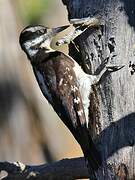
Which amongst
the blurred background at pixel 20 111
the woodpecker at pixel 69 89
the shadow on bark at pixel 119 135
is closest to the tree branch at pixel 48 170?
the woodpecker at pixel 69 89

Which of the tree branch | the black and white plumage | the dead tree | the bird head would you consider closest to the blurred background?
the bird head

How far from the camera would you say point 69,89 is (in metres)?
6.00

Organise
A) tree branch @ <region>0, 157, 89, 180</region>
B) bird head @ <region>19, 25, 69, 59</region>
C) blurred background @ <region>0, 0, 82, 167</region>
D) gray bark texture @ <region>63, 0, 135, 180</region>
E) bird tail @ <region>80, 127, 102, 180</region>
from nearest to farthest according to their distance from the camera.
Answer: gray bark texture @ <region>63, 0, 135, 180</region> < bird tail @ <region>80, 127, 102, 180</region> < tree branch @ <region>0, 157, 89, 180</region> < bird head @ <region>19, 25, 69, 59</region> < blurred background @ <region>0, 0, 82, 167</region>

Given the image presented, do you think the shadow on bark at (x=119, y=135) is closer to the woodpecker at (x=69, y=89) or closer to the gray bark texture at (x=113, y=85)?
the gray bark texture at (x=113, y=85)

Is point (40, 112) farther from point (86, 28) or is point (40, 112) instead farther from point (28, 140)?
point (86, 28)

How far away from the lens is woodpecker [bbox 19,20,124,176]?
581 centimetres

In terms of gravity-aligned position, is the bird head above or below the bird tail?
above

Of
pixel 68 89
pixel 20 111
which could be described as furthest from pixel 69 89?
pixel 20 111

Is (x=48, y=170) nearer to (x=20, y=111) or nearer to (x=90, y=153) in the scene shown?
(x=90, y=153)

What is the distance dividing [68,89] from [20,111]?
4429mm

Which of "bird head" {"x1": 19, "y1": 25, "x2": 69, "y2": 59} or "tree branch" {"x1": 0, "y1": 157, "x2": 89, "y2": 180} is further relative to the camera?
"bird head" {"x1": 19, "y1": 25, "x2": 69, "y2": 59}

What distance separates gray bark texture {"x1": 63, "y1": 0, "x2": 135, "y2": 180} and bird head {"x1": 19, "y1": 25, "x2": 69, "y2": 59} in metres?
0.45

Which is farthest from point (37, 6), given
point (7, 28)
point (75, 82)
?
point (75, 82)

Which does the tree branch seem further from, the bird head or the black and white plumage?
the bird head
